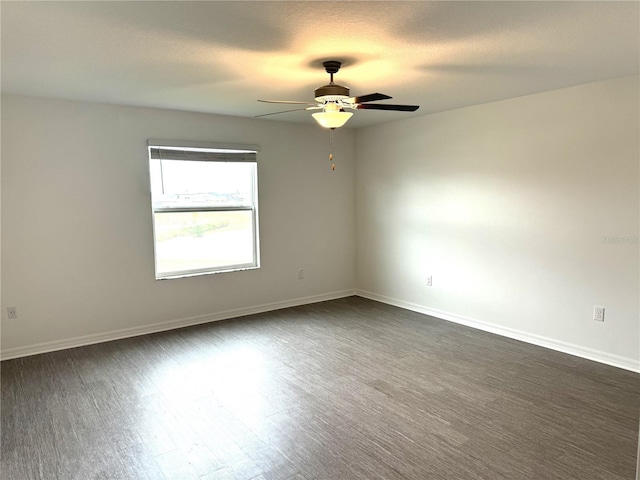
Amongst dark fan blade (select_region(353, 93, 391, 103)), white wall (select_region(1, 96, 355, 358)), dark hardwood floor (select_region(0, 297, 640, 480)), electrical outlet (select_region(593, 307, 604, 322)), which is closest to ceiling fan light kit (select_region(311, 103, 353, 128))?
dark fan blade (select_region(353, 93, 391, 103))

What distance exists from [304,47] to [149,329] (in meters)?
3.31

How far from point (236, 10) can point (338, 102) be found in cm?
112

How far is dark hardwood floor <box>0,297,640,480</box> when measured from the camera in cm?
230

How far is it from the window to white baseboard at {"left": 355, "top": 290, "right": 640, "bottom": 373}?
2.05m

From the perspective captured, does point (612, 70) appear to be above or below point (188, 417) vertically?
above

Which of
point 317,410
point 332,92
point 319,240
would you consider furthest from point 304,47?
point 319,240

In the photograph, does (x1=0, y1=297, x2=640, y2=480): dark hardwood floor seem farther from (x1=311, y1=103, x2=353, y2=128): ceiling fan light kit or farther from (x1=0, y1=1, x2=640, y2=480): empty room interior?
(x1=311, y1=103, x2=353, y2=128): ceiling fan light kit

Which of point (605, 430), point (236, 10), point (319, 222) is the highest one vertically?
point (236, 10)

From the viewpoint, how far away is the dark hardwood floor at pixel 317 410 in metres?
2.30

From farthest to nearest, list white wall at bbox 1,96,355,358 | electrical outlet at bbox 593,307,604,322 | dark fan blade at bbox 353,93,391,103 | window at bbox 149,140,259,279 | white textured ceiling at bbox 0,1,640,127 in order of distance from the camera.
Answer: window at bbox 149,140,259,279
white wall at bbox 1,96,355,358
electrical outlet at bbox 593,307,604,322
dark fan blade at bbox 353,93,391,103
white textured ceiling at bbox 0,1,640,127

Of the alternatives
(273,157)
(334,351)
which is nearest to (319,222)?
(273,157)

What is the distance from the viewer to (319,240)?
570cm

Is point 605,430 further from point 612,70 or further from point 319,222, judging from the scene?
point 319,222

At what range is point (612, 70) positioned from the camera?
3.17 metres
